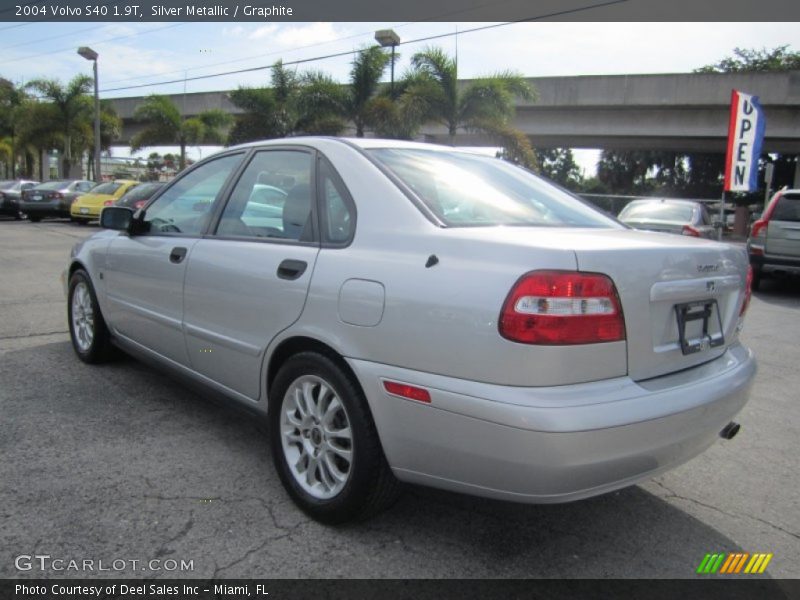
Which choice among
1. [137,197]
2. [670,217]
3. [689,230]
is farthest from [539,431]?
[137,197]

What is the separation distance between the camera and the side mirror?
4.06m

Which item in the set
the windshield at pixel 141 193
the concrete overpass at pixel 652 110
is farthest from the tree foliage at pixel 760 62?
the windshield at pixel 141 193

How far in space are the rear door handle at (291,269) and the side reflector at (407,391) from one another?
2.25ft

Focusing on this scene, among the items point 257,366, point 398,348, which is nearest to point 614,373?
point 398,348

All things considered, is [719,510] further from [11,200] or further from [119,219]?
[11,200]

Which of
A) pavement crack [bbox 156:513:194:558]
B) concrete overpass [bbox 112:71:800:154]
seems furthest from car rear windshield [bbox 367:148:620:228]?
concrete overpass [bbox 112:71:800:154]

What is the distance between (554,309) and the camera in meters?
2.04

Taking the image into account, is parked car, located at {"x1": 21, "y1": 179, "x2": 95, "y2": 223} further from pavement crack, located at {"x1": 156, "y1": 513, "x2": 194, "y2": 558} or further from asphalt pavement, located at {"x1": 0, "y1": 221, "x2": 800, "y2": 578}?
pavement crack, located at {"x1": 156, "y1": 513, "x2": 194, "y2": 558}

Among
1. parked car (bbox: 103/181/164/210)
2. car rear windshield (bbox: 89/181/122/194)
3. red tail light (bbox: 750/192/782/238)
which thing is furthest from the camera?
car rear windshield (bbox: 89/181/122/194)

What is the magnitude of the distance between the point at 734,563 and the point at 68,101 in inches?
1502

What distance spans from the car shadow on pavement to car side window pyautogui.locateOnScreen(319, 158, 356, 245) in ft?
3.31

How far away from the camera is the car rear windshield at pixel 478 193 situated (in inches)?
104

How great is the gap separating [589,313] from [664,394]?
448 millimetres

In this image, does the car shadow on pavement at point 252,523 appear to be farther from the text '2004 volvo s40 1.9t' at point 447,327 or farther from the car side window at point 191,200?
the car side window at point 191,200
